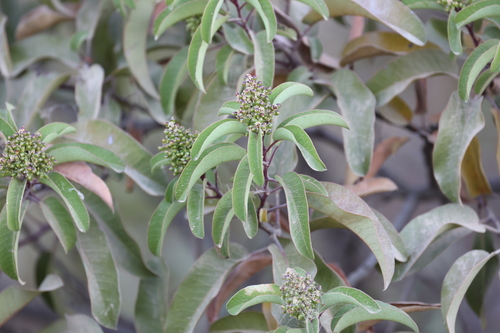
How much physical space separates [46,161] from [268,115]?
41 cm

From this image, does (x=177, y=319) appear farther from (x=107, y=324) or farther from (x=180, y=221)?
(x=180, y=221)

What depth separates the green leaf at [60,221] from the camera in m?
0.97

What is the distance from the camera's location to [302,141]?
2.50 ft

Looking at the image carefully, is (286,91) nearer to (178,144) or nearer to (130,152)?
(178,144)

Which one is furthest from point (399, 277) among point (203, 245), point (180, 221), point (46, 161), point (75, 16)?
point (180, 221)

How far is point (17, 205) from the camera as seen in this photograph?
2.77 ft

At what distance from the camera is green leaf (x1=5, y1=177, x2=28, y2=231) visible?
→ 0.83 metres

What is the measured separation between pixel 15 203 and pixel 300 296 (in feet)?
1.59

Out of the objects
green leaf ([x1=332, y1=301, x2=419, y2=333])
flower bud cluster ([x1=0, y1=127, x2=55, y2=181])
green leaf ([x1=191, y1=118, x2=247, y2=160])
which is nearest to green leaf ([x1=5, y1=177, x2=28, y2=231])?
flower bud cluster ([x1=0, y1=127, x2=55, y2=181])

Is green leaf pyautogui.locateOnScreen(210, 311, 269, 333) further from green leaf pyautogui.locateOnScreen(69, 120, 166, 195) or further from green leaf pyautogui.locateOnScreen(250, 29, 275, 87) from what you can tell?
green leaf pyautogui.locateOnScreen(250, 29, 275, 87)

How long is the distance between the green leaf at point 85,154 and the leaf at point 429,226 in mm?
560

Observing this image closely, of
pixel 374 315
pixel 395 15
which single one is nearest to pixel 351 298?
pixel 374 315

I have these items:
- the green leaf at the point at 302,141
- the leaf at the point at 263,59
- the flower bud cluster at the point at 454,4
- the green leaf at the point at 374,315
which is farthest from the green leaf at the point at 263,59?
the green leaf at the point at 374,315

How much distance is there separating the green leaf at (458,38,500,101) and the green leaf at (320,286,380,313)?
16.5 inches
